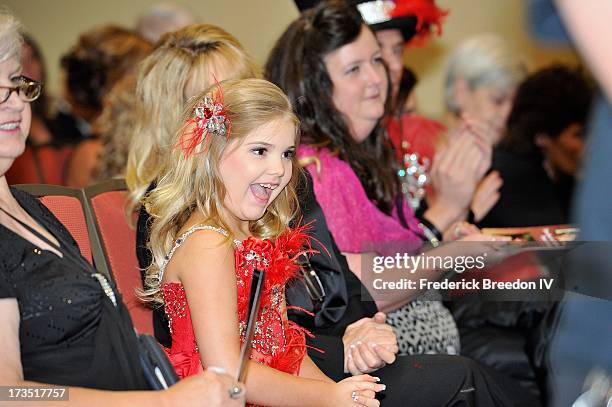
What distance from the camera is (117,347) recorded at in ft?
5.43

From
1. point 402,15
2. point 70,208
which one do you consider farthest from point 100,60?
point 70,208

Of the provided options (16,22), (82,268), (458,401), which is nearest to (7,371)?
(82,268)


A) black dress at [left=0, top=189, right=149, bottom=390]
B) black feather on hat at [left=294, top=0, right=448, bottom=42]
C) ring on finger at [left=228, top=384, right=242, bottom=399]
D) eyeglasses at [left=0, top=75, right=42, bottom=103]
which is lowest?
ring on finger at [left=228, top=384, right=242, bottom=399]

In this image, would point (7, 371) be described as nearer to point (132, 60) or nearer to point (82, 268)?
point (82, 268)

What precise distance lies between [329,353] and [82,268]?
707mm

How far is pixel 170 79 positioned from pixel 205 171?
20.6 inches

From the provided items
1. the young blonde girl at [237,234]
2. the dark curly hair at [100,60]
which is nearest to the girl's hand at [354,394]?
the young blonde girl at [237,234]

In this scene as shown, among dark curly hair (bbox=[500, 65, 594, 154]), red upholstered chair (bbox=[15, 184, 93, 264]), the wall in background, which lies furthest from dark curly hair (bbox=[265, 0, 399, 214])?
the wall in background

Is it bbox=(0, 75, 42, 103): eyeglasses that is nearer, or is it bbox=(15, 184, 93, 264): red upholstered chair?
bbox=(0, 75, 42, 103): eyeglasses

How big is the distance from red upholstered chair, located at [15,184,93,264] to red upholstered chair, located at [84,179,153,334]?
0.03 meters

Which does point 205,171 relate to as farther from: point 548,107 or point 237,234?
point 548,107

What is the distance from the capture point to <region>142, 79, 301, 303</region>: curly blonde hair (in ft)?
6.30

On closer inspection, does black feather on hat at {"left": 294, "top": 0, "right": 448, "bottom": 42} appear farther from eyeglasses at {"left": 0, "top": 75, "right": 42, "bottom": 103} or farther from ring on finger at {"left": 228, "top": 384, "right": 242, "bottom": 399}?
ring on finger at {"left": 228, "top": 384, "right": 242, "bottom": 399}

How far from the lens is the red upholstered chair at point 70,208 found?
6.95 ft
